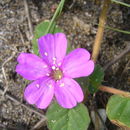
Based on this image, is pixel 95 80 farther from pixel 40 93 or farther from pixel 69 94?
pixel 40 93

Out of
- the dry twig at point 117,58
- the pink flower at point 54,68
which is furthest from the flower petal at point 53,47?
the dry twig at point 117,58

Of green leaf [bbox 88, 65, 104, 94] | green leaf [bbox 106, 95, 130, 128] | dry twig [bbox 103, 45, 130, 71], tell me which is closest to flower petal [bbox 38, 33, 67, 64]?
green leaf [bbox 88, 65, 104, 94]

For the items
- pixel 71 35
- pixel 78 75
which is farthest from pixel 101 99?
pixel 78 75

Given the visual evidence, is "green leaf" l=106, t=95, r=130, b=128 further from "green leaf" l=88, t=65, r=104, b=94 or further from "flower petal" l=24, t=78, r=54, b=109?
"flower petal" l=24, t=78, r=54, b=109

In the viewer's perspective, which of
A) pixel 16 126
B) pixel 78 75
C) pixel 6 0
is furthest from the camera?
pixel 6 0

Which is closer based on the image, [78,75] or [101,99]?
[78,75]

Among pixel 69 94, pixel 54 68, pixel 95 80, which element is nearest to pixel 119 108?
pixel 95 80

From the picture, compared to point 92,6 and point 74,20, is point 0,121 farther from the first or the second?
point 92,6
